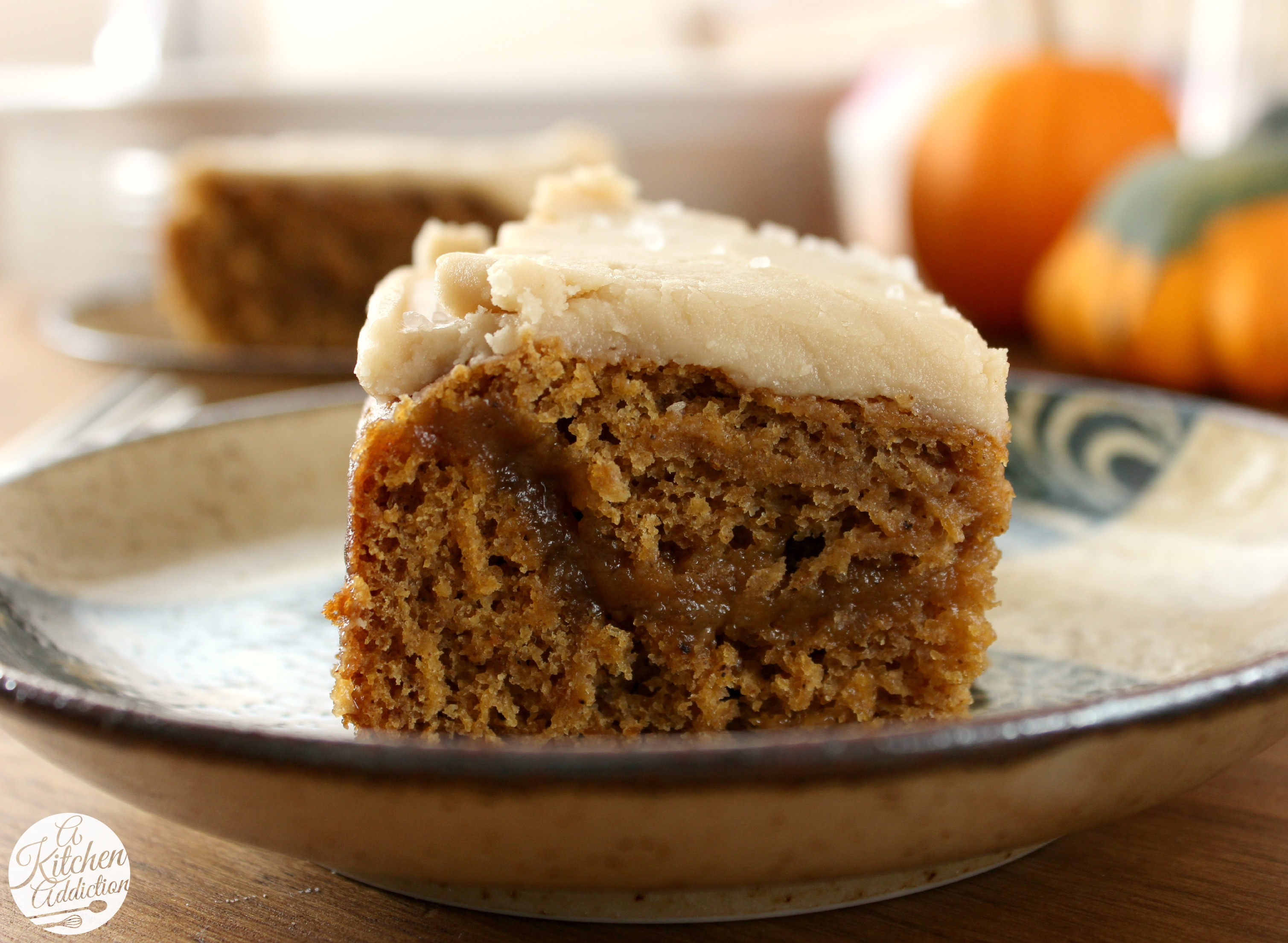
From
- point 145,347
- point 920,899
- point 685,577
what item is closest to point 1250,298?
point 685,577

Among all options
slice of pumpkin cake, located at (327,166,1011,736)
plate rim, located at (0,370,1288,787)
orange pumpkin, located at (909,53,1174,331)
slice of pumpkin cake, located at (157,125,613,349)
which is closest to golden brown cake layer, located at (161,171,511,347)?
slice of pumpkin cake, located at (157,125,613,349)

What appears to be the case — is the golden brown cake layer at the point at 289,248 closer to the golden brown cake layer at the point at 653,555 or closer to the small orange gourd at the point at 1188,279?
the small orange gourd at the point at 1188,279

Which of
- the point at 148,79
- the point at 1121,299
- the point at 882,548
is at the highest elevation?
the point at 1121,299

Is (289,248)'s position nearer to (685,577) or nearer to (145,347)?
(145,347)

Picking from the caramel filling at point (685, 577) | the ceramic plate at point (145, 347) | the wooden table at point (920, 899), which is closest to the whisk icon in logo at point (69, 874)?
the wooden table at point (920, 899)

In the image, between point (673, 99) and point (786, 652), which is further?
point (673, 99)

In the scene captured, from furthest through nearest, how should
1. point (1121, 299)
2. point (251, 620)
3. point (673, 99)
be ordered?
1. point (673, 99)
2. point (1121, 299)
3. point (251, 620)

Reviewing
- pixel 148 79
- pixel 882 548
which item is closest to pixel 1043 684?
pixel 882 548

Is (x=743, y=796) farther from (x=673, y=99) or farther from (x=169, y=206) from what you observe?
(x=673, y=99)
